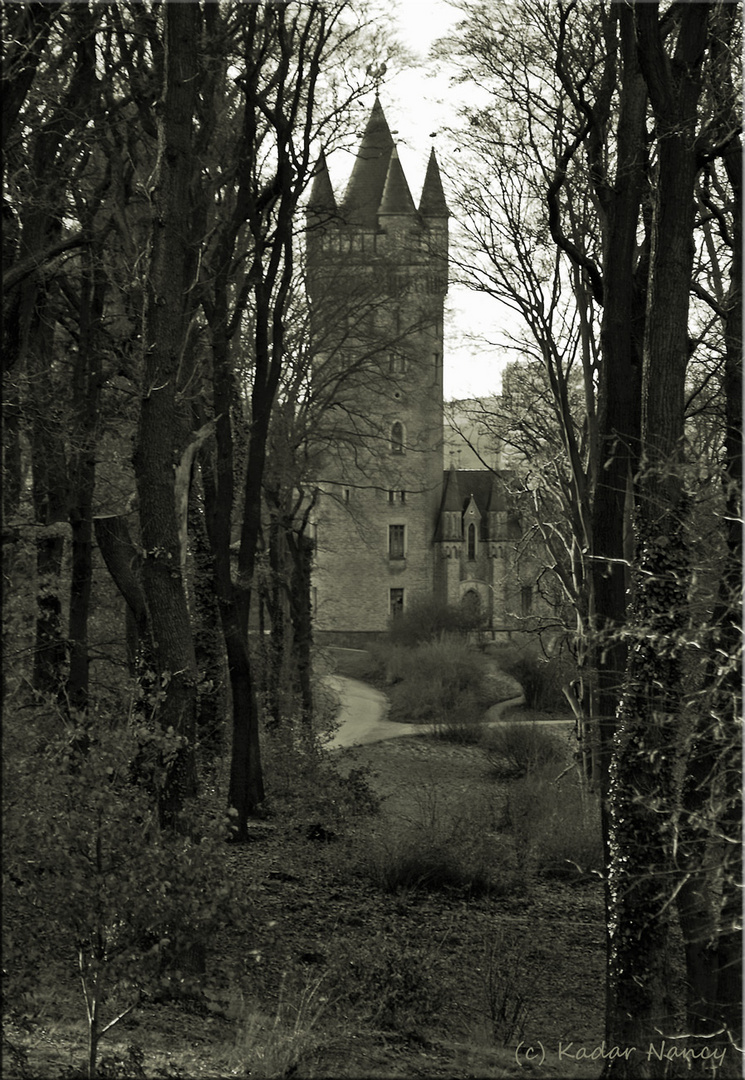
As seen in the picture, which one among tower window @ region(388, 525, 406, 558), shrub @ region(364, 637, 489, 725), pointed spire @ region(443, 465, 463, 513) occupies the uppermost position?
pointed spire @ region(443, 465, 463, 513)

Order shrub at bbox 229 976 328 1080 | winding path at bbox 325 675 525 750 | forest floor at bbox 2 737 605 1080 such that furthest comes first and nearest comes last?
winding path at bbox 325 675 525 750, forest floor at bbox 2 737 605 1080, shrub at bbox 229 976 328 1080

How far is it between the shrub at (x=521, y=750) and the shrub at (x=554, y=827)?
11.1 feet

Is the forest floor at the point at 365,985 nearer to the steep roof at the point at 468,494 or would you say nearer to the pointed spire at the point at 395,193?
the pointed spire at the point at 395,193

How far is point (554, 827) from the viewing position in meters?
13.3

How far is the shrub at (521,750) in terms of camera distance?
744 inches

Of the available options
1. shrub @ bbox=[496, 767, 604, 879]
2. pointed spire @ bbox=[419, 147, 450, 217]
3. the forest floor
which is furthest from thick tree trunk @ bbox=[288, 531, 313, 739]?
pointed spire @ bbox=[419, 147, 450, 217]

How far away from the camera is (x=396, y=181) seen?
4525cm

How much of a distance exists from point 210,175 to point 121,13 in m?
2.07

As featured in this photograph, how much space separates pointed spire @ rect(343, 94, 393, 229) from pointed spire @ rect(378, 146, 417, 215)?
1873 mm

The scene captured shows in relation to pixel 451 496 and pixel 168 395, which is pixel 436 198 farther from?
pixel 451 496

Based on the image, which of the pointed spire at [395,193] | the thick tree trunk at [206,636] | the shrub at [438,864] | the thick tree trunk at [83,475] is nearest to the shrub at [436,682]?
the thick tree trunk at [206,636]

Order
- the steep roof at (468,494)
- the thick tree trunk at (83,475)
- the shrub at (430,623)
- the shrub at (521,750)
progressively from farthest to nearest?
the steep roof at (468,494), the shrub at (430,623), the shrub at (521,750), the thick tree trunk at (83,475)

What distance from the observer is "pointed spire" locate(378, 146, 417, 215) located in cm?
4233

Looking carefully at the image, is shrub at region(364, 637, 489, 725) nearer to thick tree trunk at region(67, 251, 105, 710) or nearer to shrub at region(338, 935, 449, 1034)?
thick tree trunk at region(67, 251, 105, 710)
